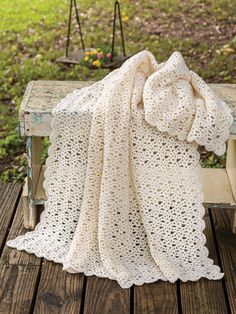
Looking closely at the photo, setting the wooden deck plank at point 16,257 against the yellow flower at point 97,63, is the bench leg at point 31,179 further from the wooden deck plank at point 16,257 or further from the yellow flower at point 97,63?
the yellow flower at point 97,63

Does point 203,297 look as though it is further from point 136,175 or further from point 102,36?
point 102,36

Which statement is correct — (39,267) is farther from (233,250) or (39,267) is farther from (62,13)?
(62,13)

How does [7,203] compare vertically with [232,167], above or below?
below

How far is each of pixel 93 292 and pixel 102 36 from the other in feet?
10.3

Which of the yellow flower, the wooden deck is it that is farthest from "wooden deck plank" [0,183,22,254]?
the yellow flower

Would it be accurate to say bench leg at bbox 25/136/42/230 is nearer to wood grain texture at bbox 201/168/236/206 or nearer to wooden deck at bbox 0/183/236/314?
wooden deck at bbox 0/183/236/314

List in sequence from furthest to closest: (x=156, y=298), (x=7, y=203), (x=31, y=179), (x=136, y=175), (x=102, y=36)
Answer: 1. (x=102, y=36)
2. (x=7, y=203)
3. (x=31, y=179)
4. (x=136, y=175)
5. (x=156, y=298)

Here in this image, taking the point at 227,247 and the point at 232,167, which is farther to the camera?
the point at 232,167

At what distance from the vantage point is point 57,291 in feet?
8.40

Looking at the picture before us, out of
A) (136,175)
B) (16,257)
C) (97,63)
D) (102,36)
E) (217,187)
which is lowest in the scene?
(102,36)

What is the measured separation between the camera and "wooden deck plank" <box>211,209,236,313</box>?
2588 millimetres

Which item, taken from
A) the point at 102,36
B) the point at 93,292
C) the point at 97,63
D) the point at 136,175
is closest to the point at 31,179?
the point at 136,175

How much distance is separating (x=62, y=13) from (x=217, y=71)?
1551 millimetres

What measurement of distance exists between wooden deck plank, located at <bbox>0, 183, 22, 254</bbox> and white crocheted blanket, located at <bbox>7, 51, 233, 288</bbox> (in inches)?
9.8
